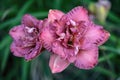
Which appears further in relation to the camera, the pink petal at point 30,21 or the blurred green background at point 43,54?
the blurred green background at point 43,54

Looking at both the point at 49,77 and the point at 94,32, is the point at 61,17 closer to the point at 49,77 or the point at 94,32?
the point at 94,32

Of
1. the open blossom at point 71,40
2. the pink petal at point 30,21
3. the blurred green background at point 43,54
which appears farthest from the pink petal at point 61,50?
the blurred green background at point 43,54

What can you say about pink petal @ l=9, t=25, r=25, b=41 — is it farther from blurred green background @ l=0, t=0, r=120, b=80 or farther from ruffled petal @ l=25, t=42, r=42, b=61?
blurred green background @ l=0, t=0, r=120, b=80


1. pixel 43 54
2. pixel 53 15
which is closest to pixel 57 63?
pixel 53 15

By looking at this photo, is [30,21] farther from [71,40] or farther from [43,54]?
[43,54]

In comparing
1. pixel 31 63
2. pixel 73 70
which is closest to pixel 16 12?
pixel 31 63

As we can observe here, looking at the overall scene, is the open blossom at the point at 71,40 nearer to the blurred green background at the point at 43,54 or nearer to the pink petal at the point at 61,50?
the pink petal at the point at 61,50
